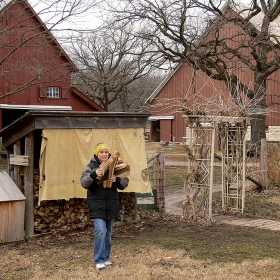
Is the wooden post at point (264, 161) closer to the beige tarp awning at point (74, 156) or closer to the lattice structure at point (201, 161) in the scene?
the lattice structure at point (201, 161)

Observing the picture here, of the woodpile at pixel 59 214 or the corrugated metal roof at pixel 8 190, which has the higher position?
the corrugated metal roof at pixel 8 190

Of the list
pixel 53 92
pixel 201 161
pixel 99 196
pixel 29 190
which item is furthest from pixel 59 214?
pixel 53 92

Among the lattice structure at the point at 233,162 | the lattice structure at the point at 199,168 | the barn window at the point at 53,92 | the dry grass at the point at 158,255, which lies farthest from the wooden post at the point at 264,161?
the barn window at the point at 53,92

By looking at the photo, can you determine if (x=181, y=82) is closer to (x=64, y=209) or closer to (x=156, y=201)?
(x=156, y=201)

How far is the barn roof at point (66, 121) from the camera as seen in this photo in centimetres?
809

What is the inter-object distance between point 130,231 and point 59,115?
2.53m

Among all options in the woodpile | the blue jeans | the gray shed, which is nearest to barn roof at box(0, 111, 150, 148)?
the woodpile

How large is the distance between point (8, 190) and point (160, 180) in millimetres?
3779

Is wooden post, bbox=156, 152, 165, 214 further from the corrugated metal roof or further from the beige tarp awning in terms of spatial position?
the corrugated metal roof

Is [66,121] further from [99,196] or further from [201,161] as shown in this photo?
[201,161]

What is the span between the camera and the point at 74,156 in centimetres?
847

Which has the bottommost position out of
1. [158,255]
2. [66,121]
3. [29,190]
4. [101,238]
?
[158,255]

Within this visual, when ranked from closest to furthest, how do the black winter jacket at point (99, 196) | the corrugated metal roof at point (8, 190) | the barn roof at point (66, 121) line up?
the black winter jacket at point (99, 196)
the corrugated metal roof at point (8, 190)
the barn roof at point (66, 121)

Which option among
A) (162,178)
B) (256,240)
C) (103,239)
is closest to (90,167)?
(103,239)
